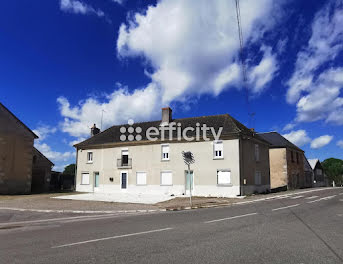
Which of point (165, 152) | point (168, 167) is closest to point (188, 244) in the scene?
point (168, 167)

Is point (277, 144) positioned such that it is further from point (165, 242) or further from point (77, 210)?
point (165, 242)

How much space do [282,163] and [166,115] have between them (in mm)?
16119

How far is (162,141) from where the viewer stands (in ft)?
86.8

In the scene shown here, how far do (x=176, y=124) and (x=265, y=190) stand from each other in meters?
10.8

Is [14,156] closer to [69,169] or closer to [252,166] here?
[252,166]

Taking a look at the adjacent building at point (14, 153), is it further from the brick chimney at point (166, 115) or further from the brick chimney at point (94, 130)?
the brick chimney at point (166, 115)

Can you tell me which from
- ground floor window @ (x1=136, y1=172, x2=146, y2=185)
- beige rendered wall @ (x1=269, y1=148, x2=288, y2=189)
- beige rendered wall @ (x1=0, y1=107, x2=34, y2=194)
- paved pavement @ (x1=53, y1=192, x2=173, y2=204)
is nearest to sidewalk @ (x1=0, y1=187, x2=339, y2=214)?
paved pavement @ (x1=53, y1=192, x2=173, y2=204)

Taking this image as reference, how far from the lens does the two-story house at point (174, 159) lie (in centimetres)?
2358

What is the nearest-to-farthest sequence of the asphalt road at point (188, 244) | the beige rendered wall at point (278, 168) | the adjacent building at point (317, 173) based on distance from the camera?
the asphalt road at point (188, 244) → the beige rendered wall at point (278, 168) → the adjacent building at point (317, 173)

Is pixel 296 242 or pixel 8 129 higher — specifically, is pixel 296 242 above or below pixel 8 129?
below

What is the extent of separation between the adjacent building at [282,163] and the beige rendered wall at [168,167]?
12408 millimetres

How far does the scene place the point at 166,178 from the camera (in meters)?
25.8

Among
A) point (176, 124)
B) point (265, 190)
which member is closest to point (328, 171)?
point (265, 190)

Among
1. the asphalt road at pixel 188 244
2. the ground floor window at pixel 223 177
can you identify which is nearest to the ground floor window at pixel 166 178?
the ground floor window at pixel 223 177
